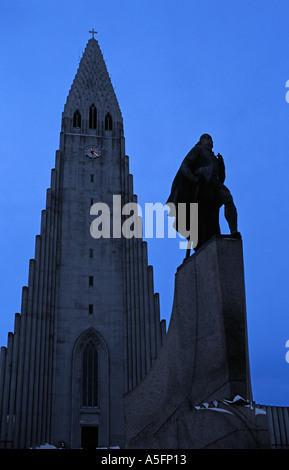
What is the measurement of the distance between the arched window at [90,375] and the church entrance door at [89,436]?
4.77 feet

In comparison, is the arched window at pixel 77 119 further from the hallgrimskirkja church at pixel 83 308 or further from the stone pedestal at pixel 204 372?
the stone pedestal at pixel 204 372

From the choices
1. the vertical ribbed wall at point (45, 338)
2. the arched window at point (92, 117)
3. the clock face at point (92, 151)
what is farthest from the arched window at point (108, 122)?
the vertical ribbed wall at point (45, 338)

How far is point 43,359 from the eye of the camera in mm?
35062

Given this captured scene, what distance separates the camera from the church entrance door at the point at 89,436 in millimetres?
34156

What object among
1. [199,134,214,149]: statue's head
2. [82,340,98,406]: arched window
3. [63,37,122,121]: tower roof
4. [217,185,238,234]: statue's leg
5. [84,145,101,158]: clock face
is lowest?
[217,185,238,234]: statue's leg

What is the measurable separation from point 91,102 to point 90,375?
22.6 metres

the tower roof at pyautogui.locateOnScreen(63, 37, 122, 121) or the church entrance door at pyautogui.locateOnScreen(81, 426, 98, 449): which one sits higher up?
the tower roof at pyautogui.locateOnScreen(63, 37, 122, 121)

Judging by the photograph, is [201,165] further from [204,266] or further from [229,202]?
[204,266]

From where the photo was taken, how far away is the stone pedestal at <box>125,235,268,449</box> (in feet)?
24.3

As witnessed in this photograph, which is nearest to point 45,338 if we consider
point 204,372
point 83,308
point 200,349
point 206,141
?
point 83,308

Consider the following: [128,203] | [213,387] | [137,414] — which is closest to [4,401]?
[128,203]

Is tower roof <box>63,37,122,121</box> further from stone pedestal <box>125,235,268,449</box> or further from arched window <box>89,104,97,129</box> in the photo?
stone pedestal <box>125,235,268,449</box>

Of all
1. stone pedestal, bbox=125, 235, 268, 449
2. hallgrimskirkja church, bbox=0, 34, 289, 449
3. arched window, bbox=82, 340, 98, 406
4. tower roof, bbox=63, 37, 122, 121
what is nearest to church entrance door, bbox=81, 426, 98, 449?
hallgrimskirkja church, bbox=0, 34, 289, 449
